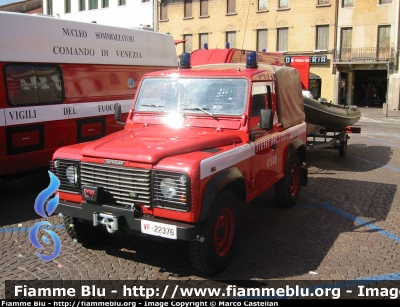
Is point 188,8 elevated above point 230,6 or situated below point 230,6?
above

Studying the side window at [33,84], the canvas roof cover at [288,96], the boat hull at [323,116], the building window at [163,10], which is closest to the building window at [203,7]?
the building window at [163,10]

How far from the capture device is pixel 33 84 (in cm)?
771

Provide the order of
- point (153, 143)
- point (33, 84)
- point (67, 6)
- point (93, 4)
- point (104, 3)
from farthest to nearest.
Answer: point (67, 6) < point (93, 4) < point (104, 3) < point (33, 84) < point (153, 143)

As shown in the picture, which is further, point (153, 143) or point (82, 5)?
point (82, 5)

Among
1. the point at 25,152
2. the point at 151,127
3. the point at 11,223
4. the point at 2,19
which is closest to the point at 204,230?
the point at 151,127

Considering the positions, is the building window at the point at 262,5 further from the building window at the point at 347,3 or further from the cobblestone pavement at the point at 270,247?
the cobblestone pavement at the point at 270,247

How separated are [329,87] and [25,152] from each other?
99.9ft

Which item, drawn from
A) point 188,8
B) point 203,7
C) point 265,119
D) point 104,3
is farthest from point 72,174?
point 104,3

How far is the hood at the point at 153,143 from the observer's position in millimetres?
4566

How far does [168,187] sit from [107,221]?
0.73 m

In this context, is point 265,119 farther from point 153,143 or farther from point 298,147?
point 298,147

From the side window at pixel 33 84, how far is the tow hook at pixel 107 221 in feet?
11.8

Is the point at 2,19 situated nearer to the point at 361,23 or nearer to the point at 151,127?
the point at 151,127

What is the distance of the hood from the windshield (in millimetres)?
316
